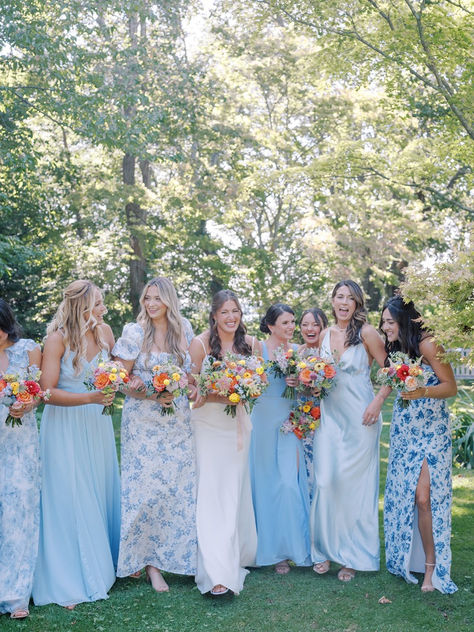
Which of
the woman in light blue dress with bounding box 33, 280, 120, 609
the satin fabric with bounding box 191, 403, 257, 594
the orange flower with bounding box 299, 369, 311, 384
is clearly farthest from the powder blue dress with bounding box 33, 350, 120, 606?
the orange flower with bounding box 299, 369, 311, 384

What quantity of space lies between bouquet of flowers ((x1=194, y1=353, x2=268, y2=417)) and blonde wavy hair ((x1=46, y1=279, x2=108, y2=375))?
0.94 m

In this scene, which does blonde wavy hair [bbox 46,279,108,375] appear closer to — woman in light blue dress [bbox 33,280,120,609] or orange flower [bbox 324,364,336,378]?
woman in light blue dress [bbox 33,280,120,609]

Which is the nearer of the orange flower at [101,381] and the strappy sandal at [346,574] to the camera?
the orange flower at [101,381]

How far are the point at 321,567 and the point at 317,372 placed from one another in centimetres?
169

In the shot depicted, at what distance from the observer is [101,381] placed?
4.79 m

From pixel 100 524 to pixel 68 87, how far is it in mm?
9217

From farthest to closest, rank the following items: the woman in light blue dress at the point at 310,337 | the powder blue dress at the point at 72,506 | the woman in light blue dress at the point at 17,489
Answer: the woman in light blue dress at the point at 310,337 → the powder blue dress at the point at 72,506 → the woman in light blue dress at the point at 17,489

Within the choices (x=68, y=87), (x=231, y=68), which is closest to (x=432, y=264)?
(x=68, y=87)

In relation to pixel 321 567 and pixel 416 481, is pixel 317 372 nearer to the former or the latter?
pixel 416 481

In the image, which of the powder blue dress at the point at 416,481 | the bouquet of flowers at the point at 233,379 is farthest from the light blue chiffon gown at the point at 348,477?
the bouquet of flowers at the point at 233,379

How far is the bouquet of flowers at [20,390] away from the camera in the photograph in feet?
15.1

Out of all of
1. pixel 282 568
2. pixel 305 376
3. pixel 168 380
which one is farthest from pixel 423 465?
pixel 168 380

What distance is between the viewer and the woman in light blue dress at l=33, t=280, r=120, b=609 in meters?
5.04

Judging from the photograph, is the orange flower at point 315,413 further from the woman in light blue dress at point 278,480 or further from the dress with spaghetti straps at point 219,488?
the dress with spaghetti straps at point 219,488
